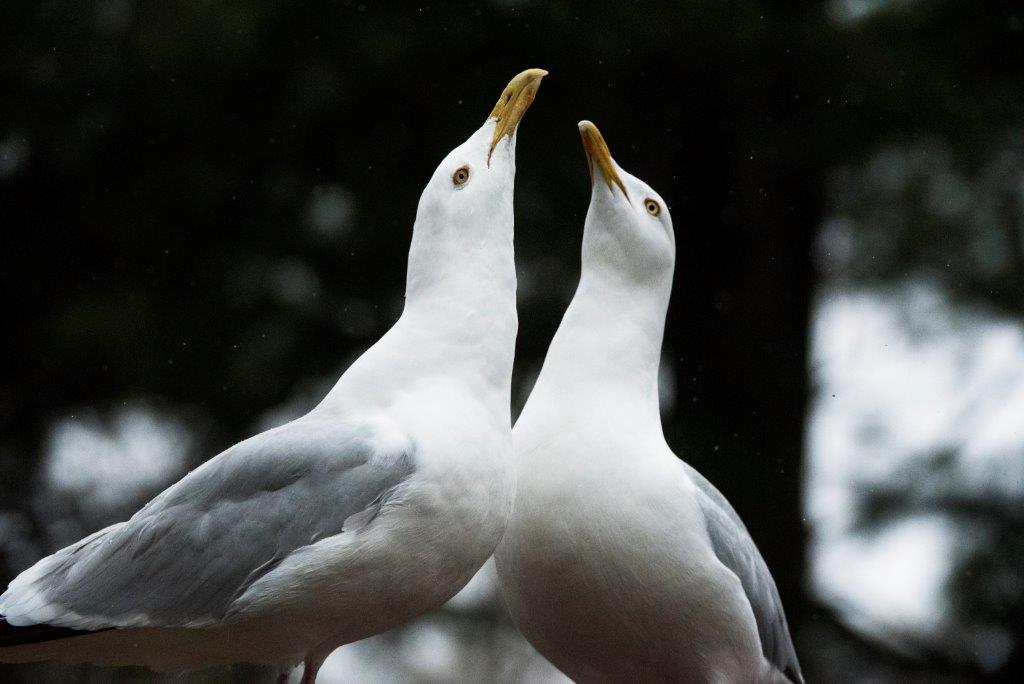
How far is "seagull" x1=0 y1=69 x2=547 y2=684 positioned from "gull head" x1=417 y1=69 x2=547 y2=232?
21 centimetres

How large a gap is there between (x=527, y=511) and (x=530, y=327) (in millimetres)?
1848

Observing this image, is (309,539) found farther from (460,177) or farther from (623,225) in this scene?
(623,225)

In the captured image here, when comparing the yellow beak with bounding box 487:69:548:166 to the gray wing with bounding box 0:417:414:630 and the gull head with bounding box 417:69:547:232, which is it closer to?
the gull head with bounding box 417:69:547:232

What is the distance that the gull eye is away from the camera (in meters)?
2.50

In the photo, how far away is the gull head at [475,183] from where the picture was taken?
2482 mm

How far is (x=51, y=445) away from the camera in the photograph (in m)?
4.41

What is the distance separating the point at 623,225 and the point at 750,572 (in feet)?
2.11

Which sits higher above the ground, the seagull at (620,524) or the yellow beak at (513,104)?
the yellow beak at (513,104)

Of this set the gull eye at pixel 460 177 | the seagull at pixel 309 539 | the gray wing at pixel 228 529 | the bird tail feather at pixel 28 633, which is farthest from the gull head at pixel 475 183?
the bird tail feather at pixel 28 633

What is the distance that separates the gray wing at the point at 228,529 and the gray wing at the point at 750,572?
65cm

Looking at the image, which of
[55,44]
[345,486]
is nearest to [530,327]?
[55,44]

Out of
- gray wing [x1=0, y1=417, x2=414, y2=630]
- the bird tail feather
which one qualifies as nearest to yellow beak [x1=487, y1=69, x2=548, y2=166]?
gray wing [x1=0, y1=417, x2=414, y2=630]

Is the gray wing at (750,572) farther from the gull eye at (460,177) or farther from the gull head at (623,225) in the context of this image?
the gull eye at (460,177)

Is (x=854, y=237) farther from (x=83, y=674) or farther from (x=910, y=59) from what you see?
(x=83, y=674)
